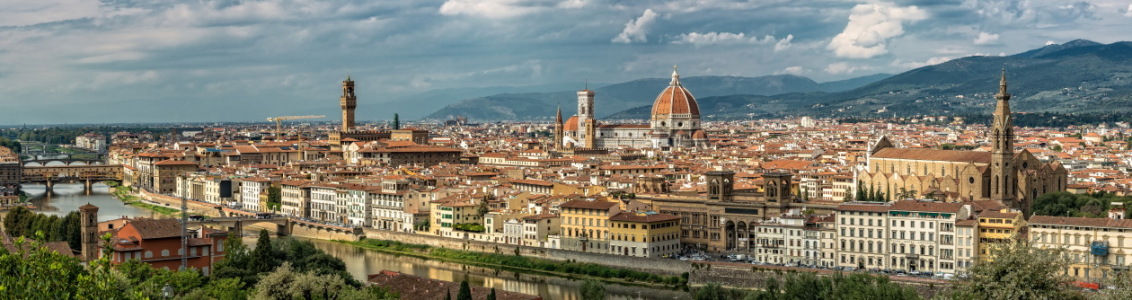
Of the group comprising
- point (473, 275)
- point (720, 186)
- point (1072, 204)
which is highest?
point (720, 186)

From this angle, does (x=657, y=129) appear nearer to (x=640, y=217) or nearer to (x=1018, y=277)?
(x=640, y=217)

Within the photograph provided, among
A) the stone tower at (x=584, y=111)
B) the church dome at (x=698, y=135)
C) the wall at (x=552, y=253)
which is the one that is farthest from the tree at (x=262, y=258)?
the church dome at (x=698, y=135)

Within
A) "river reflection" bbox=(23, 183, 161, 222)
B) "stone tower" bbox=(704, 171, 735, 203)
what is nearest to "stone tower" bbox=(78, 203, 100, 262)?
"stone tower" bbox=(704, 171, 735, 203)

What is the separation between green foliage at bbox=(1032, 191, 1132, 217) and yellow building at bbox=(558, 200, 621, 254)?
42.1ft

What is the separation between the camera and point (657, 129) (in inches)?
3743

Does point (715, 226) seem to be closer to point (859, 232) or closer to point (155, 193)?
point (859, 232)

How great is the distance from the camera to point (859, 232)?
3391cm

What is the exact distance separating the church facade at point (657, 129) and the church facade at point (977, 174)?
44626 mm

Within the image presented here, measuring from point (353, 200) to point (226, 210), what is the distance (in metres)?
9.41

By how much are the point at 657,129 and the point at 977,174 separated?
5282cm

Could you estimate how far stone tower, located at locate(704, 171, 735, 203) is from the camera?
3866 cm

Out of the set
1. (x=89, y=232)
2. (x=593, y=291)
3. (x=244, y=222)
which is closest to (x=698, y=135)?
(x=244, y=222)

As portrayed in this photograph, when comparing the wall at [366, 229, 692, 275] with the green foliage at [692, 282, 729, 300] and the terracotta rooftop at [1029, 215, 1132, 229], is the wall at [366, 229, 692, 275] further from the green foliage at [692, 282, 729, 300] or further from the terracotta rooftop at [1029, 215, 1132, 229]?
the terracotta rooftop at [1029, 215, 1132, 229]

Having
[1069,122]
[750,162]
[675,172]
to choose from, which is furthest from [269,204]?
[1069,122]
